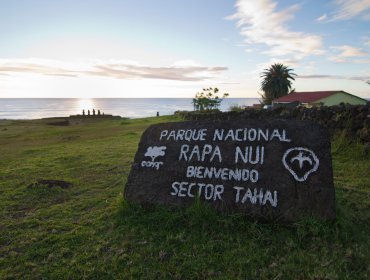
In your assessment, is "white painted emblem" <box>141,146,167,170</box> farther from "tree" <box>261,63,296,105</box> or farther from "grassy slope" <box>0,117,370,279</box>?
"tree" <box>261,63,296,105</box>

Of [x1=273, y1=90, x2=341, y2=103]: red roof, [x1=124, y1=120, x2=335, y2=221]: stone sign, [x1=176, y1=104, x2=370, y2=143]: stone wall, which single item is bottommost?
[x1=124, y1=120, x2=335, y2=221]: stone sign

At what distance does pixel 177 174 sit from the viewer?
4.95 meters

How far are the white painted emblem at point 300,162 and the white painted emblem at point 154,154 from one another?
2.07m

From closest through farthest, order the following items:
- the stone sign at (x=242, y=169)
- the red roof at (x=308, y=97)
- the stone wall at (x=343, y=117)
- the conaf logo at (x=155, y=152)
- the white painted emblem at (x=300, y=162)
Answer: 1. the stone sign at (x=242, y=169)
2. the white painted emblem at (x=300, y=162)
3. the conaf logo at (x=155, y=152)
4. the stone wall at (x=343, y=117)
5. the red roof at (x=308, y=97)

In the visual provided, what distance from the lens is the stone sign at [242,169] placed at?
4153mm

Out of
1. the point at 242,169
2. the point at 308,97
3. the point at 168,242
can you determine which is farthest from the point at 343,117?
the point at 308,97

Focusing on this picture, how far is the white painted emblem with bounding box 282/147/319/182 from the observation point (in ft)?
14.0

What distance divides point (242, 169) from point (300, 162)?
2.76 feet

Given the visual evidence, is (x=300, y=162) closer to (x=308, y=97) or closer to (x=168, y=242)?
(x=168, y=242)

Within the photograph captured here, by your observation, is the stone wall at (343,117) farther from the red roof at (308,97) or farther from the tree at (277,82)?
the tree at (277,82)

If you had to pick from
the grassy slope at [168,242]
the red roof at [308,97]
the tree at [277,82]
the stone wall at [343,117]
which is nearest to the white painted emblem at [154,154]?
the grassy slope at [168,242]

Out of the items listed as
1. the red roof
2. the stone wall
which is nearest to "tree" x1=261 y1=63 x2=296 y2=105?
the red roof

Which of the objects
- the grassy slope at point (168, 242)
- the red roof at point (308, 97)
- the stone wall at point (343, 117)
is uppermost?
the red roof at point (308, 97)

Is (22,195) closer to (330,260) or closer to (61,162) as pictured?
(61,162)
